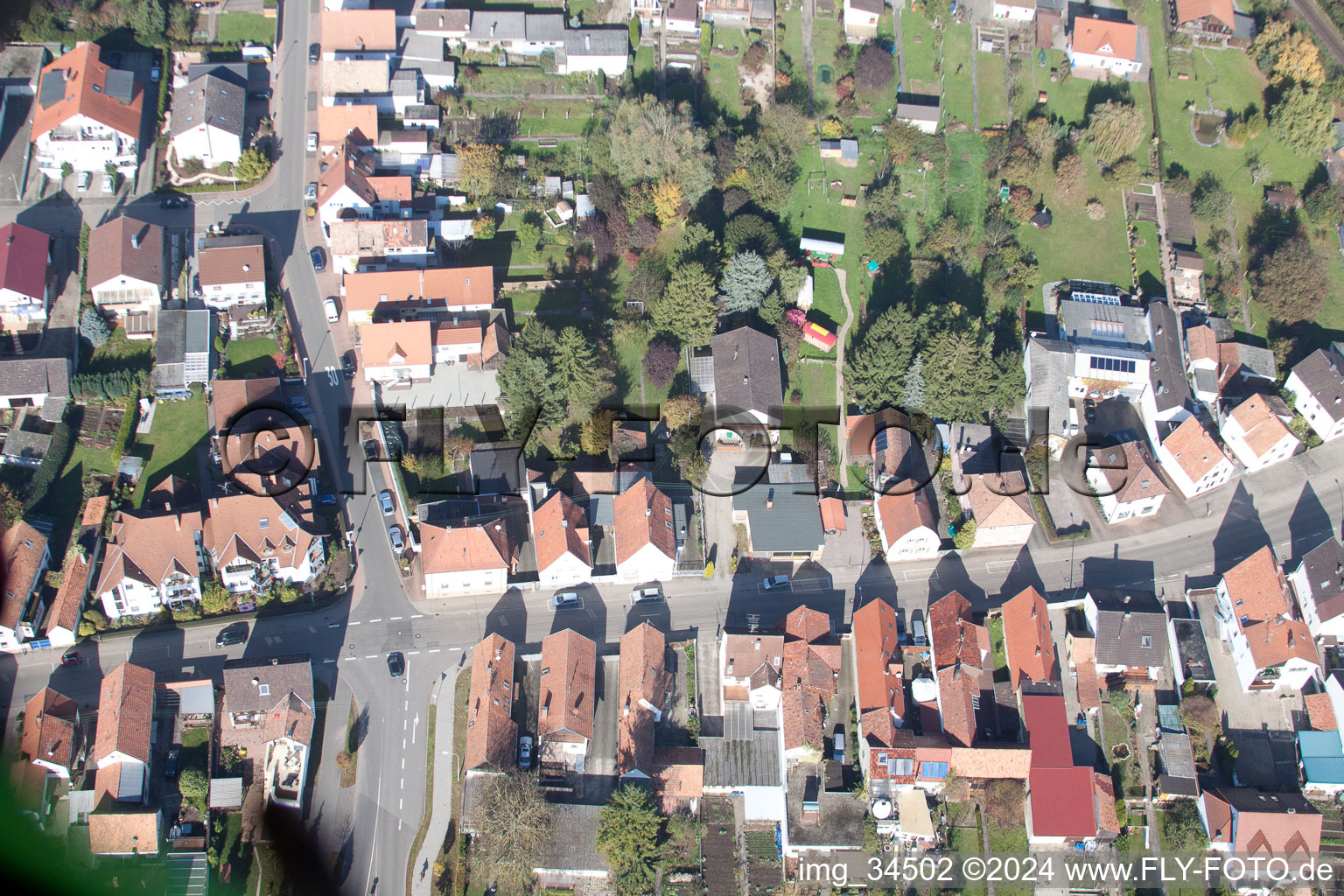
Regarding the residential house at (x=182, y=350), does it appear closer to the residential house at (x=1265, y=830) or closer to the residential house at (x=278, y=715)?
the residential house at (x=278, y=715)

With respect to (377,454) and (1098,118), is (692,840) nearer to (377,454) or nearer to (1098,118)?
(377,454)

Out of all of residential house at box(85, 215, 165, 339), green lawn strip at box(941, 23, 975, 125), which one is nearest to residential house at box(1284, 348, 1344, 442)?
green lawn strip at box(941, 23, 975, 125)

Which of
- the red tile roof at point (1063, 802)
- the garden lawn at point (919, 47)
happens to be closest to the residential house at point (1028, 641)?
the red tile roof at point (1063, 802)

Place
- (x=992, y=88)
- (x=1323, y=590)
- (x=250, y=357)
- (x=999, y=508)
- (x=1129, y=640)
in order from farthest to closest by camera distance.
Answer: (x=992, y=88)
(x=250, y=357)
(x=999, y=508)
(x=1323, y=590)
(x=1129, y=640)

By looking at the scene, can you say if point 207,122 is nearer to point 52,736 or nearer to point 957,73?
point 52,736

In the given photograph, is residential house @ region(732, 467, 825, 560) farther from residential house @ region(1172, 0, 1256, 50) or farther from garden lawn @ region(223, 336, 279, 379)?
residential house @ region(1172, 0, 1256, 50)

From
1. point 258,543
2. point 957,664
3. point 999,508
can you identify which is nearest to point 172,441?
point 258,543
